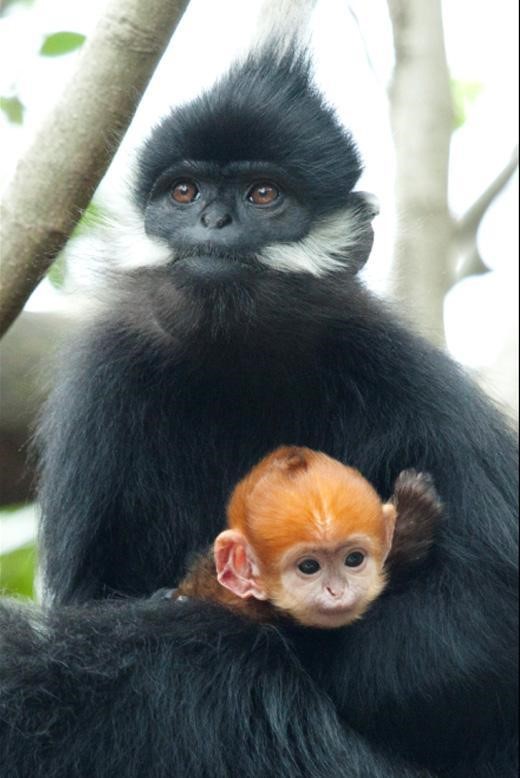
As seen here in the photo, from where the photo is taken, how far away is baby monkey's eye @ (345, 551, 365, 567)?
405 cm

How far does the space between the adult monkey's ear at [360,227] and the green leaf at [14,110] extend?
7.00 feet

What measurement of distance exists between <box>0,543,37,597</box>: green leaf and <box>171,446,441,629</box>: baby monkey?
195 centimetres

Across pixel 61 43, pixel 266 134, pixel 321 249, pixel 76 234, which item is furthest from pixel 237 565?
pixel 61 43

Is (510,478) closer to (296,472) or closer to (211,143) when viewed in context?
(296,472)

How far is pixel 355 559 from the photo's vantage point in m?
4.05

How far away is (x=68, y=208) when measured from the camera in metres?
4.12

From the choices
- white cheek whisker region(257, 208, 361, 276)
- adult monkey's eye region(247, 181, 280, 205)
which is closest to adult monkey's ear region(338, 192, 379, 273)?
white cheek whisker region(257, 208, 361, 276)

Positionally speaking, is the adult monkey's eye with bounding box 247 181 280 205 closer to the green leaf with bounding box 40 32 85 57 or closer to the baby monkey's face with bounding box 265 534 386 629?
the baby monkey's face with bounding box 265 534 386 629

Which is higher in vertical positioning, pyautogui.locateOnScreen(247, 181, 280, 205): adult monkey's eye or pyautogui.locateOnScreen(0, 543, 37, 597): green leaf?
pyautogui.locateOnScreen(247, 181, 280, 205): adult monkey's eye

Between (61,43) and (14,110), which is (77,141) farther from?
(14,110)

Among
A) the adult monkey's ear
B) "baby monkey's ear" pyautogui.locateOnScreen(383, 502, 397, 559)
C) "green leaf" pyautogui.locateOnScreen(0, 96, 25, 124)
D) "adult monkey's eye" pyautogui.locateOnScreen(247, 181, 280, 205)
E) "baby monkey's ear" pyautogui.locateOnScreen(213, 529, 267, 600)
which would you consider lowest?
"baby monkey's ear" pyautogui.locateOnScreen(213, 529, 267, 600)

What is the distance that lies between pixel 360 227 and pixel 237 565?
1.15m

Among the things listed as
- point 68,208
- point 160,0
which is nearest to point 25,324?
point 68,208

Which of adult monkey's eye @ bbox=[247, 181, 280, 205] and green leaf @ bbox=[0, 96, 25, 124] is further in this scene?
green leaf @ bbox=[0, 96, 25, 124]
